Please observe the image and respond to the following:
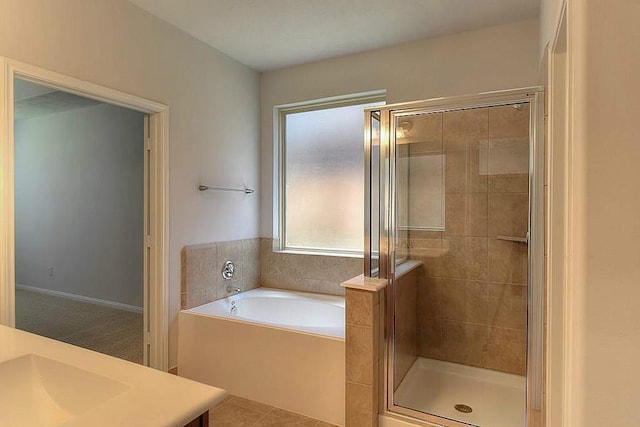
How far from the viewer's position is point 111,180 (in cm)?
453

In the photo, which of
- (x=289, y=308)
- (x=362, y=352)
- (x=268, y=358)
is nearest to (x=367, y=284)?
(x=362, y=352)

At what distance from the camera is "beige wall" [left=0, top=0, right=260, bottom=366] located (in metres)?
1.96

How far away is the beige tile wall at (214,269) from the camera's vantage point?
2814 mm

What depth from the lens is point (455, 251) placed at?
A: 112 inches

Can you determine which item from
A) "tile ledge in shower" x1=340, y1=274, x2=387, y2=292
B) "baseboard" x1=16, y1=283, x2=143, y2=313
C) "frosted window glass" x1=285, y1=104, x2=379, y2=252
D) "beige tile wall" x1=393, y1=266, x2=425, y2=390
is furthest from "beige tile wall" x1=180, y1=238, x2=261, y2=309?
"baseboard" x1=16, y1=283, x2=143, y2=313

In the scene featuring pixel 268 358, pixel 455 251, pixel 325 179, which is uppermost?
pixel 325 179

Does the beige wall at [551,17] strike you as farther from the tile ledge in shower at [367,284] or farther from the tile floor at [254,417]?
the tile floor at [254,417]

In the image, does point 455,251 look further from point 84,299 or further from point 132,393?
point 84,299

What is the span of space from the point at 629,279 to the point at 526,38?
2430 mm

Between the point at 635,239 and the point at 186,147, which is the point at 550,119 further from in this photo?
the point at 186,147

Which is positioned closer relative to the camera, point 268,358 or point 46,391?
point 46,391

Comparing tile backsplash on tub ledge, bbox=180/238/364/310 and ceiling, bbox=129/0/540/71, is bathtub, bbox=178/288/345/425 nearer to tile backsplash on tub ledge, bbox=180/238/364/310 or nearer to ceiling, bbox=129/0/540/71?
tile backsplash on tub ledge, bbox=180/238/364/310

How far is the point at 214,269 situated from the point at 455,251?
1.98 m

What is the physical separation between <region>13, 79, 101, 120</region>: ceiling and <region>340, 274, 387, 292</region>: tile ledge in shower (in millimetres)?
3416
